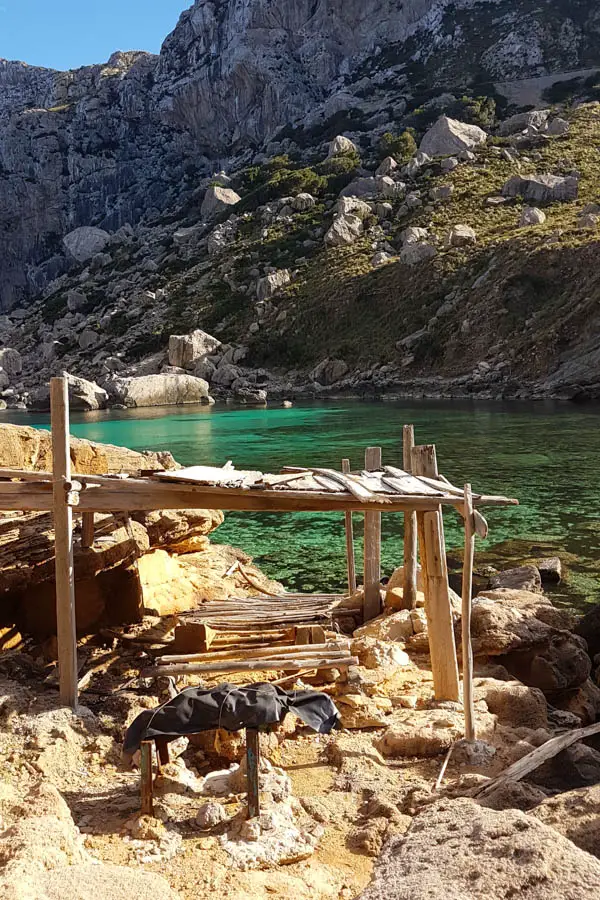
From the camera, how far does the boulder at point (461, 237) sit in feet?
217

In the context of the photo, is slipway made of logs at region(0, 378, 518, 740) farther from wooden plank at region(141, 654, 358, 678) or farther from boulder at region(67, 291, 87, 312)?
boulder at region(67, 291, 87, 312)

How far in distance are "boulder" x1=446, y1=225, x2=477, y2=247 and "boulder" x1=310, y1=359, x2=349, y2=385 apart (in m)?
16.1

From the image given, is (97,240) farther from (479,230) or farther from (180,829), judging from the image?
(180,829)

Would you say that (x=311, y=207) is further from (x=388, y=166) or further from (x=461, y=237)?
(x=461, y=237)

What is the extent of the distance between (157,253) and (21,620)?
94.3 m

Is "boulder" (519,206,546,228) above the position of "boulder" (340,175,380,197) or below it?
below

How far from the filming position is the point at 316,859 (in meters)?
5.16

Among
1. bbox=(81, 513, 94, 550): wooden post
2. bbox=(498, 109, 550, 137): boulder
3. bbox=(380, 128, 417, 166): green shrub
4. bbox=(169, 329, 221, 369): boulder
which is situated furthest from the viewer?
bbox=(380, 128, 417, 166): green shrub

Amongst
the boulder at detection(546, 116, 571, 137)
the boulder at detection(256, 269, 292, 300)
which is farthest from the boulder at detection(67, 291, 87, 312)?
the boulder at detection(546, 116, 571, 137)

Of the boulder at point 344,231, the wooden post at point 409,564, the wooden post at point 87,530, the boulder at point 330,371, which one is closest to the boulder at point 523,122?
the boulder at point 344,231

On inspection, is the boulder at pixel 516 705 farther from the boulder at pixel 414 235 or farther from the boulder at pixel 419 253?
the boulder at pixel 414 235

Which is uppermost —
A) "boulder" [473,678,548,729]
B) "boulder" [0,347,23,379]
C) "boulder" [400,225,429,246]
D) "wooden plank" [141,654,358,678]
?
"boulder" [400,225,429,246]

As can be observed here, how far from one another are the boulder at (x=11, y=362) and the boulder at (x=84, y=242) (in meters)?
36.9

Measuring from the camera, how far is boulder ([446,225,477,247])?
217 feet
